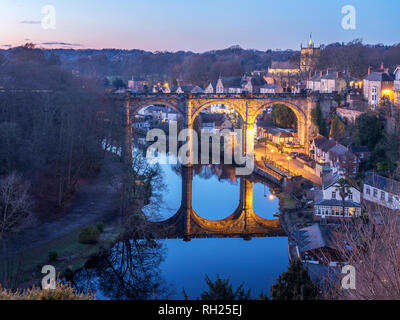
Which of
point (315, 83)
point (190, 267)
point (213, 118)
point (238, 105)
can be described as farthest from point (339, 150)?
point (213, 118)

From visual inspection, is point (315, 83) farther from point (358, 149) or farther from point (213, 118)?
point (358, 149)

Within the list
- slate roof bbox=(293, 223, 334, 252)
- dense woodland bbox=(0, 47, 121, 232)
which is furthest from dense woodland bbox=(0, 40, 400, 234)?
slate roof bbox=(293, 223, 334, 252)

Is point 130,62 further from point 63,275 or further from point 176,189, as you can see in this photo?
point 63,275

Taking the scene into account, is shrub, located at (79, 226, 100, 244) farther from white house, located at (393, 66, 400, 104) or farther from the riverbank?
white house, located at (393, 66, 400, 104)

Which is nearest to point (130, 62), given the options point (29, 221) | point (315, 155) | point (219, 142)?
point (219, 142)

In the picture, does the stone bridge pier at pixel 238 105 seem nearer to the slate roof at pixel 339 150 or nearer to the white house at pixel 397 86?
the white house at pixel 397 86
